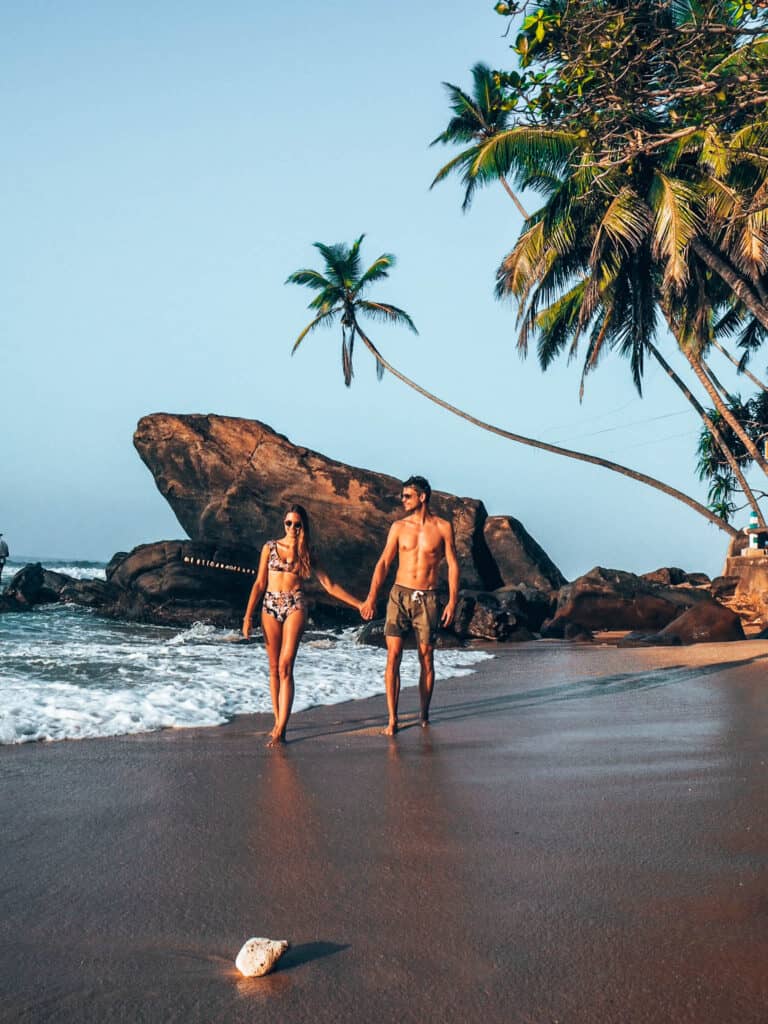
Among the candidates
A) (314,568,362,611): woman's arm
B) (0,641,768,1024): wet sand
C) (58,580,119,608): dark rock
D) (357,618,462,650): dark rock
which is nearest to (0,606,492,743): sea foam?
(357,618,462,650): dark rock

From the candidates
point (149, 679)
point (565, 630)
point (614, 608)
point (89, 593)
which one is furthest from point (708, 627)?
point (89, 593)

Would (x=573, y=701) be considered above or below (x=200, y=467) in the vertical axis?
below

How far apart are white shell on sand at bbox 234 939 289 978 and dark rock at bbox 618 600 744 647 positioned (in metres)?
12.9

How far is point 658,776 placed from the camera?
4.71 m

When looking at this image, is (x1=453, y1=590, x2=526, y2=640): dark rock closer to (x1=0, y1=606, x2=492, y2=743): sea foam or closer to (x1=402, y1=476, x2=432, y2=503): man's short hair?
(x1=0, y1=606, x2=492, y2=743): sea foam

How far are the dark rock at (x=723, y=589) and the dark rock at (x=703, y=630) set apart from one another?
4.53 m

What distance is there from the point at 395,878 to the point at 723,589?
18.3m

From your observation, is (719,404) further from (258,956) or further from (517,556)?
(258,956)

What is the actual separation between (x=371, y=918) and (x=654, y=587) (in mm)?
17898

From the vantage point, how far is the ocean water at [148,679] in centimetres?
697

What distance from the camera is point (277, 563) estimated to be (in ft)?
22.2

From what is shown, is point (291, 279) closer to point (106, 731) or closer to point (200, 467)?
point (200, 467)

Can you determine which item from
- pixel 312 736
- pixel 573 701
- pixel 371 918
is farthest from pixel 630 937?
pixel 573 701

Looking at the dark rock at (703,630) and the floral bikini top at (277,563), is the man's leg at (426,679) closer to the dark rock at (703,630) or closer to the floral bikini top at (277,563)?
the floral bikini top at (277,563)
